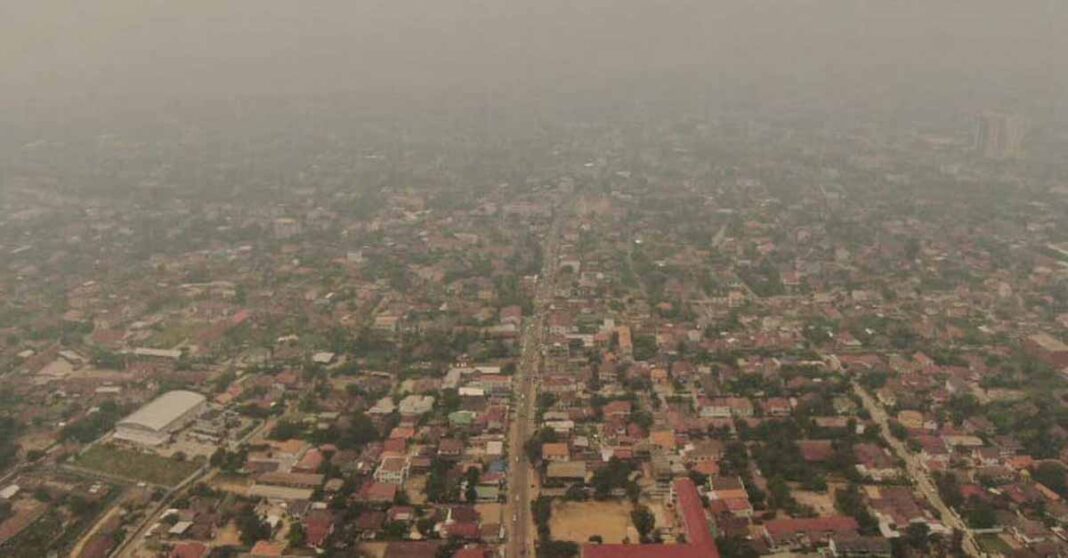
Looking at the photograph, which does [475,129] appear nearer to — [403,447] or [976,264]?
[976,264]

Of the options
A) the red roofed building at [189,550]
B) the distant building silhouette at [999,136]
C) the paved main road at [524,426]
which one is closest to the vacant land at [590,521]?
the paved main road at [524,426]

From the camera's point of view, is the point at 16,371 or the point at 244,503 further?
the point at 16,371

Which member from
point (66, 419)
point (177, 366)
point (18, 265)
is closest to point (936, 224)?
point (177, 366)

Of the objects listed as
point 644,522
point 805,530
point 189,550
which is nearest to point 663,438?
point 644,522

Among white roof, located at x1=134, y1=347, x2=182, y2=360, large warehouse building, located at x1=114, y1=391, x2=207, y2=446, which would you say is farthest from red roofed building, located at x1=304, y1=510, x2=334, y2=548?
white roof, located at x1=134, y1=347, x2=182, y2=360

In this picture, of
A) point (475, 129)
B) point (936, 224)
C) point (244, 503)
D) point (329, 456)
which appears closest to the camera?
point (244, 503)

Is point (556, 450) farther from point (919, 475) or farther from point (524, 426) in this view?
point (919, 475)

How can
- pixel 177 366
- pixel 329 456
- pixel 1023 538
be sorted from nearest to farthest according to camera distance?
pixel 1023 538 < pixel 329 456 < pixel 177 366

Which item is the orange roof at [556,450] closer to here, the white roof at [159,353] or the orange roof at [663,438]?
the orange roof at [663,438]

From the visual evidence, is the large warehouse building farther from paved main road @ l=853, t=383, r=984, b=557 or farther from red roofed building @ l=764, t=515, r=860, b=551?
paved main road @ l=853, t=383, r=984, b=557
